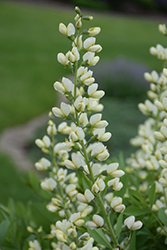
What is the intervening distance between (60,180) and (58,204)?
3.0 inches

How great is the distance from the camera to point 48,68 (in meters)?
6.78

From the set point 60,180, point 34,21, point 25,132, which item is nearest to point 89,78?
point 60,180

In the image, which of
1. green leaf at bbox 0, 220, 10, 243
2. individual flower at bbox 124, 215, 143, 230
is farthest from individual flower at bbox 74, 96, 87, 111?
green leaf at bbox 0, 220, 10, 243

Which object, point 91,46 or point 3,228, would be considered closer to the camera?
point 91,46

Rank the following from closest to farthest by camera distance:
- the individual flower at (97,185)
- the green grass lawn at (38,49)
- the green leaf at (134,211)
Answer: the individual flower at (97,185) < the green leaf at (134,211) < the green grass lawn at (38,49)

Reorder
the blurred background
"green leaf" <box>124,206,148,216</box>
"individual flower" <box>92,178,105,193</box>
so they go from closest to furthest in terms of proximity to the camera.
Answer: "individual flower" <box>92,178,105,193</box> < "green leaf" <box>124,206,148,216</box> < the blurred background

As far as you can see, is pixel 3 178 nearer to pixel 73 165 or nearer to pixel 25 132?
pixel 25 132

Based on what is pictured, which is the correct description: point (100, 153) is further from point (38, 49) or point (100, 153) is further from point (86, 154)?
point (38, 49)

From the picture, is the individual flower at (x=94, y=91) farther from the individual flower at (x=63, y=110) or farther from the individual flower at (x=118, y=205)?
the individual flower at (x=118, y=205)

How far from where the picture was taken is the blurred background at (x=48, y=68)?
4.15 meters

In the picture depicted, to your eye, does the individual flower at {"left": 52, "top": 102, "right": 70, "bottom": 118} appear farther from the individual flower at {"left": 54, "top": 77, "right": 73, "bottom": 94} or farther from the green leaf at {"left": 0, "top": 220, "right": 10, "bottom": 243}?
the green leaf at {"left": 0, "top": 220, "right": 10, "bottom": 243}

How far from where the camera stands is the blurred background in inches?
163

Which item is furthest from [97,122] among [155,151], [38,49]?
[38,49]

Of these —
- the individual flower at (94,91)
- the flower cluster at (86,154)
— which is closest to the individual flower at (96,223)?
the flower cluster at (86,154)
